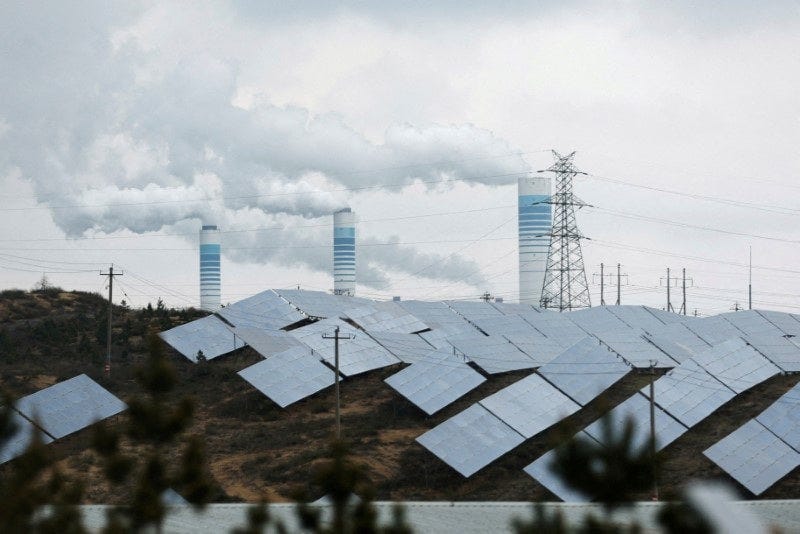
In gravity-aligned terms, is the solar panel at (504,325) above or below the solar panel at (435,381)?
above

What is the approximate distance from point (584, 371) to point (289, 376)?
37.2 ft

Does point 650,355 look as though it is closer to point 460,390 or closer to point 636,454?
point 460,390

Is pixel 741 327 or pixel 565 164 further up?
pixel 565 164

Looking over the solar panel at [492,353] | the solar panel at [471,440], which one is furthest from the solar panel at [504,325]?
the solar panel at [471,440]

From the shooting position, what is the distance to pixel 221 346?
1884 inches

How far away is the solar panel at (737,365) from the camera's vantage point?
3941cm

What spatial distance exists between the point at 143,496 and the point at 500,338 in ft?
107

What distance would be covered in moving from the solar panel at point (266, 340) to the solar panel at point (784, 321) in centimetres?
2382

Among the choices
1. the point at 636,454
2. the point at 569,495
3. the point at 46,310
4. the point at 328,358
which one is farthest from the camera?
the point at 46,310

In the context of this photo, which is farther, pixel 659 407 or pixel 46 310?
pixel 46 310

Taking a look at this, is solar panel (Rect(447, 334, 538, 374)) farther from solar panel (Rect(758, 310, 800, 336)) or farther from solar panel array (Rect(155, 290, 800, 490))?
solar panel (Rect(758, 310, 800, 336))

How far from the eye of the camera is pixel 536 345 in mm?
47312

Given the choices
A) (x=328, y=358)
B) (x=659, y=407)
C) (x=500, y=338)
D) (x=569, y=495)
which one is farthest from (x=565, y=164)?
(x=569, y=495)

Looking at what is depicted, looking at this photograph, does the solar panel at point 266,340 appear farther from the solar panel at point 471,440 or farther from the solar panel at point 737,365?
the solar panel at point 737,365
